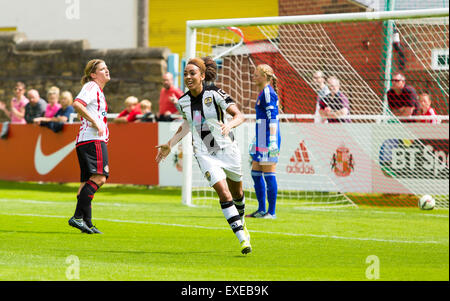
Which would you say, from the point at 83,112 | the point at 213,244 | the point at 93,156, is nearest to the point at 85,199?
the point at 93,156

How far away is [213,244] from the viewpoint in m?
8.54

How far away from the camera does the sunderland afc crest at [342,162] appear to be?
47.8 ft

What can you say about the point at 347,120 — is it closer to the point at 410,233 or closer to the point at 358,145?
the point at 358,145

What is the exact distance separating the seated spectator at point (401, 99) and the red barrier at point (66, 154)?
181 inches

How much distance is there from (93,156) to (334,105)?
650 cm

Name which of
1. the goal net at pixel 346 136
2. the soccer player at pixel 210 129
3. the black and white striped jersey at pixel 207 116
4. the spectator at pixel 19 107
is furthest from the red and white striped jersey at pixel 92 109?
the spectator at pixel 19 107

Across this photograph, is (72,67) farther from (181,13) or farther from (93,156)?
(93,156)

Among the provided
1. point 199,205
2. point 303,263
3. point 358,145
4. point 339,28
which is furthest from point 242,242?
point 339,28

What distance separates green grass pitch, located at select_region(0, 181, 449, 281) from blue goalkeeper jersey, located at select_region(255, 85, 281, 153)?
1.14 meters

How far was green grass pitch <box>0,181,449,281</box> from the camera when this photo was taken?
659 centimetres

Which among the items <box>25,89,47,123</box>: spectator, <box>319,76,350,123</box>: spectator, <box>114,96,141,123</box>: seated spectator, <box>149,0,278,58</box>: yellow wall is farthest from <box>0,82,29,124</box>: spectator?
<box>149,0,278,58</box>: yellow wall

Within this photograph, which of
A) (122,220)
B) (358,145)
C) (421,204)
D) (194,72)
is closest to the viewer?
(194,72)

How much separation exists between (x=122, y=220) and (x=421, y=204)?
4883 mm
